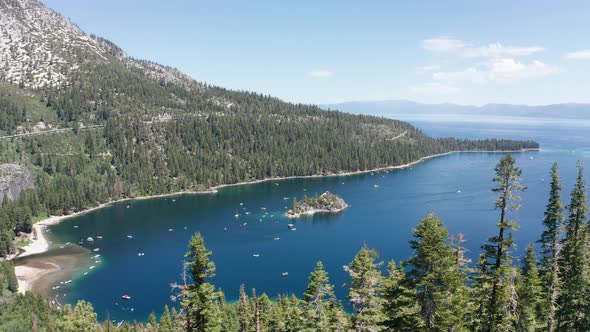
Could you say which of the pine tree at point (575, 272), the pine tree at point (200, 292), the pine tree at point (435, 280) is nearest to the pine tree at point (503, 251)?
the pine tree at point (435, 280)

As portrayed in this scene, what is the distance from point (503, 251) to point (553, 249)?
1935 centimetres

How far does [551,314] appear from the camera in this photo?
45.5m

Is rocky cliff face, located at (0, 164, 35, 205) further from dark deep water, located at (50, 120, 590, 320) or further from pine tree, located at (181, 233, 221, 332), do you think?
pine tree, located at (181, 233, 221, 332)

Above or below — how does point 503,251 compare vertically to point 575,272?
above

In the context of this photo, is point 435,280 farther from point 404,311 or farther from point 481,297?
point 481,297

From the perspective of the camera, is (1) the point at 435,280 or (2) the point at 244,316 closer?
(1) the point at 435,280

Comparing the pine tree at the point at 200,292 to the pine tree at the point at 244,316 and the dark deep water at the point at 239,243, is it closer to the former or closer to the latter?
the pine tree at the point at 244,316

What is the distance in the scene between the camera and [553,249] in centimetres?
4819

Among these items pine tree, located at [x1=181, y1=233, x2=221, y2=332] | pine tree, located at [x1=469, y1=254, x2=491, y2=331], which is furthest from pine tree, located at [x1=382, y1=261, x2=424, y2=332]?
pine tree, located at [x1=181, y1=233, x2=221, y2=332]

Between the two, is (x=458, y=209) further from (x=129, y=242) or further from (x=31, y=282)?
(x=31, y=282)

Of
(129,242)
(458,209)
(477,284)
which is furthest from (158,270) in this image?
(458,209)

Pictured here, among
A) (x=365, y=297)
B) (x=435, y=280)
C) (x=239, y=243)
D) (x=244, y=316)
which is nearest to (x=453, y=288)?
(x=435, y=280)

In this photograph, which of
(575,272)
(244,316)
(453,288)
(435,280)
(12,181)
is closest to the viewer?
(435,280)

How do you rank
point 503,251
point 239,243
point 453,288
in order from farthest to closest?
point 239,243 < point 503,251 < point 453,288
